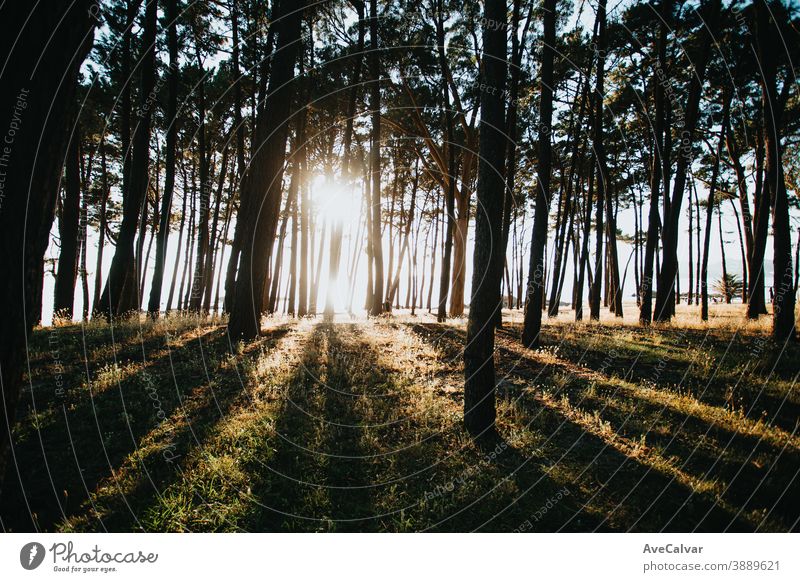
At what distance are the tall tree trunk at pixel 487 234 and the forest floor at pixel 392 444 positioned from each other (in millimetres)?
642

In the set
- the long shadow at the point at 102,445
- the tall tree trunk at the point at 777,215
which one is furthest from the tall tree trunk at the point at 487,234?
the tall tree trunk at the point at 777,215

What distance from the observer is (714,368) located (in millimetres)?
7422

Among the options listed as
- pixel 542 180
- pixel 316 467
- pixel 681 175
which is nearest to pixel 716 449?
pixel 316 467

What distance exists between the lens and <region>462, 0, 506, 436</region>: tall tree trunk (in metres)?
5.49

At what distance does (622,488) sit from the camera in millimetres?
4301

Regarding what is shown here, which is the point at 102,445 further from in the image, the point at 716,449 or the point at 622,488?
the point at 716,449

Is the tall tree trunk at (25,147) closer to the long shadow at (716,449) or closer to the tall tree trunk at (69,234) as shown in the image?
the long shadow at (716,449)

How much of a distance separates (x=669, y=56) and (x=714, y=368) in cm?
1550

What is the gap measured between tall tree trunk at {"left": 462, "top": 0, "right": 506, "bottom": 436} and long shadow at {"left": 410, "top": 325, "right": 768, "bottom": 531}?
1.09 metres

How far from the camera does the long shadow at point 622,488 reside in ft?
12.6

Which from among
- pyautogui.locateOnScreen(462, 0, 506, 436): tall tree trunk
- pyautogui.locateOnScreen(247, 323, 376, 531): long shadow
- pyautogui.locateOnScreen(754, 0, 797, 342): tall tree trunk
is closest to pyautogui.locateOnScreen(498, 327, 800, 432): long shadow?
pyautogui.locateOnScreen(754, 0, 797, 342): tall tree trunk

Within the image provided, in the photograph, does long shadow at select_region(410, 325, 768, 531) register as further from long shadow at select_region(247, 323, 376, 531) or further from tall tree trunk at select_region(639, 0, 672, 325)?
tall tree trunk at select_region(639, 0, 672, 325)

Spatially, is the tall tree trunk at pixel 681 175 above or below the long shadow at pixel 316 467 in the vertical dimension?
above
